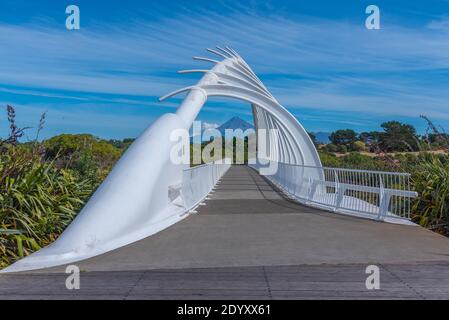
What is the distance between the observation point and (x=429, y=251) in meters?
7.63

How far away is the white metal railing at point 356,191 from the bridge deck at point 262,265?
79 centimetres

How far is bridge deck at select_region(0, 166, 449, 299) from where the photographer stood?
18.1 ft

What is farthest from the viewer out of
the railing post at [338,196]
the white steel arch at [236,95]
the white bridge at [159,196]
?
the white steel arch at [236,95]

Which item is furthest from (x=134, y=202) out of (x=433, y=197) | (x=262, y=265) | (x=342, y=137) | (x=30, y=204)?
(x=342, y=137)

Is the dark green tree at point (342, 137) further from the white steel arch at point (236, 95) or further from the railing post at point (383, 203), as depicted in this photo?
the railing post at point (383, 203)

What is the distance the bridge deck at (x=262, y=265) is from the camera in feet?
18.1

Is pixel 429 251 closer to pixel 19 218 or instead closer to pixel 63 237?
pixel 63 237

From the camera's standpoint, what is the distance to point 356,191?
13102 millimetres

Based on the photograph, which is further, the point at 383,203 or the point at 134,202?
the point at 383,203

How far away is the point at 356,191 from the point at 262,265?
22.7 ft

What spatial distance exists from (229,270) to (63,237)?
2.57 metres

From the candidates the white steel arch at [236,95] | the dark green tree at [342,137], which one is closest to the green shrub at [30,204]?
the white steel arch at [236,95]

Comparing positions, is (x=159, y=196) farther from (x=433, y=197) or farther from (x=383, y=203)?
(x=433, y=197)
